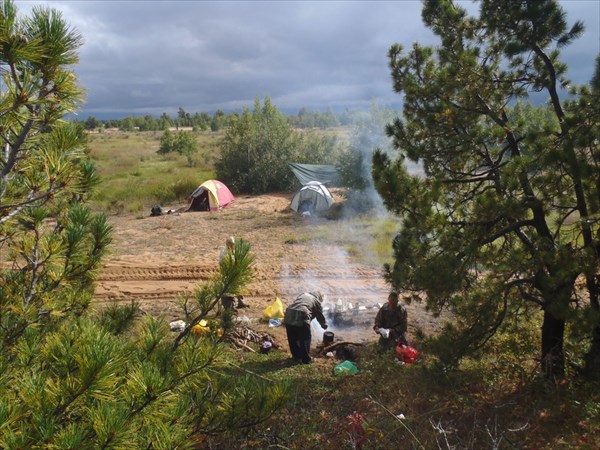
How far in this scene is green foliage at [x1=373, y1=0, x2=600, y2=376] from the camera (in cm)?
436

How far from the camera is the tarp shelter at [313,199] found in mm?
17609

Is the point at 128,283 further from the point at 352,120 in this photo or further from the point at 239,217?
the point at 352,120

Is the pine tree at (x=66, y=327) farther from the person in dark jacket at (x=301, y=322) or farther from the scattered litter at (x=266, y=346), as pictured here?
the scattered litter at (x=266, y=346)

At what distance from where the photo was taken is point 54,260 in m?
2.53

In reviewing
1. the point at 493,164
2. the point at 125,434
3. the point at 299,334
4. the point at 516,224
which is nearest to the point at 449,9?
the point at 493,164

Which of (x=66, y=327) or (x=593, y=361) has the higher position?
(x=66, y=327)

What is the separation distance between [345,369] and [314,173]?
15150 mm

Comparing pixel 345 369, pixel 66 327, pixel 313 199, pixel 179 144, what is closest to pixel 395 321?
pixel 345 369

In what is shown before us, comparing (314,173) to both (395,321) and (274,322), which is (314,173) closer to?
(274,322)

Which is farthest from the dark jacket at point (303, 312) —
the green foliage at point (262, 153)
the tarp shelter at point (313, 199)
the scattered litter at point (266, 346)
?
the green foliage at point (262, 153)

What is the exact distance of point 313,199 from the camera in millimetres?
17766

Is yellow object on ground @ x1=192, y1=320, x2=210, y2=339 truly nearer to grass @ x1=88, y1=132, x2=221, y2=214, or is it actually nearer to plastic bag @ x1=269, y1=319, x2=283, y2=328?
→ plastic bag @ x1=269, y1=319, x2=283, y2=328

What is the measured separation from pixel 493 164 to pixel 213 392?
4.04 metres

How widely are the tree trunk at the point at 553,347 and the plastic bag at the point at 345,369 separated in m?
2.39
